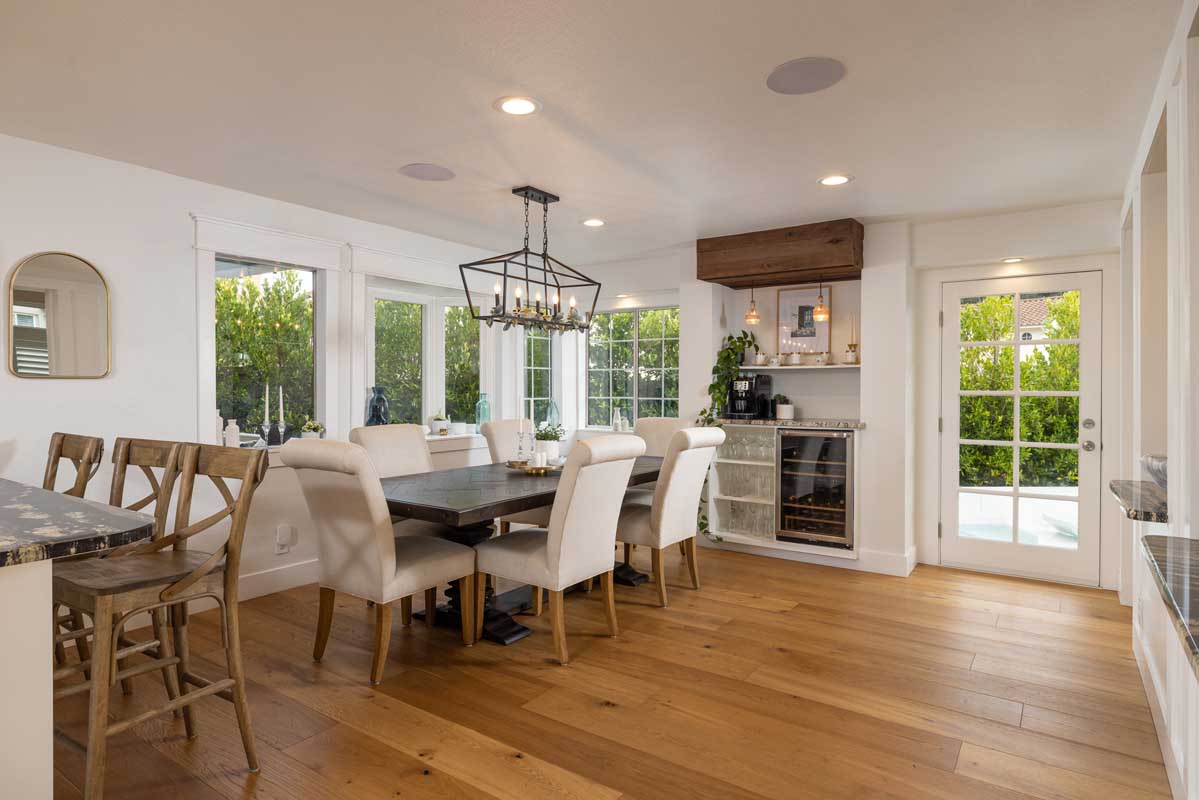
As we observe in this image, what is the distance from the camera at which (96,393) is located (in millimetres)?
3229

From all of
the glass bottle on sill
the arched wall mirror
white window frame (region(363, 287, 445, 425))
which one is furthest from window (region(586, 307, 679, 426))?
the arched wall mirror

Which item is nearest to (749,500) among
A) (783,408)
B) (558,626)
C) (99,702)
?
(783,408)

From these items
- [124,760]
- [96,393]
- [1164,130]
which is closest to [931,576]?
[1164,130]

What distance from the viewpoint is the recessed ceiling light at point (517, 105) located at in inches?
99.2

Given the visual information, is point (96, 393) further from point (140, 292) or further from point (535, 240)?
point (535, 240)

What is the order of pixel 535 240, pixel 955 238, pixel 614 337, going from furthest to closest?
pixel 614 337 < pixel 535 240 < pixel 955 238

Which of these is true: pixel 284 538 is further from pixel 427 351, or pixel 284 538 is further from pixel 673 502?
pixel 673 502

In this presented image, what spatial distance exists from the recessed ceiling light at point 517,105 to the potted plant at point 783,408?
299 centimetres

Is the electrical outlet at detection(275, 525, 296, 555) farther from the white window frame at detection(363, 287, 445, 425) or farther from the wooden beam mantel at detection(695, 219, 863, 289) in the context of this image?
the wooden beam mantel at detection(695, 219, 863, 289)

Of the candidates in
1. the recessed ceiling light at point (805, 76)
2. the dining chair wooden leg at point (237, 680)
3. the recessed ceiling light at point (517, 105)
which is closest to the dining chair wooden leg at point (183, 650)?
the dining chair wooden leg at point (237, 680)

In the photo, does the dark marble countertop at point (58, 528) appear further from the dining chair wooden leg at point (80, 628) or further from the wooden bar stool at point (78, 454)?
the dining chair wooden leg at point (80, 628)

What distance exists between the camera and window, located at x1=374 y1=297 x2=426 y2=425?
497 centimetres

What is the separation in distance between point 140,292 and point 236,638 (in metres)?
2.15

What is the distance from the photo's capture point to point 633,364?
19.5 ft
